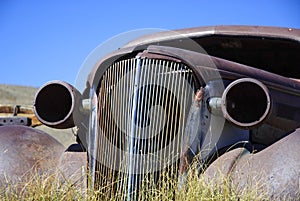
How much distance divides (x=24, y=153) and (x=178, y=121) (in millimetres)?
1389

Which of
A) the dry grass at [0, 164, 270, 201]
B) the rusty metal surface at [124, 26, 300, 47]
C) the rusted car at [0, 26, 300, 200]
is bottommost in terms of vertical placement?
the dry grass at [0, 164, 270, 201]

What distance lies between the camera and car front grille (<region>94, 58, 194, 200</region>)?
11.6 ft

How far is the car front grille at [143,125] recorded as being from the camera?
3.54 meters

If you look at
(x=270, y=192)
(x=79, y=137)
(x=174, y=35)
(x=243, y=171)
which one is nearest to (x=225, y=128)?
(x=243, y=171)

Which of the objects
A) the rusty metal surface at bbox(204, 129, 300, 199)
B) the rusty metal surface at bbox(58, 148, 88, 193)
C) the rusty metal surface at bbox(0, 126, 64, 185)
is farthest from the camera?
the rusty metal surface at bbox(0, 126, 64, 185)

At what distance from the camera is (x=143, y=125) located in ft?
11.6

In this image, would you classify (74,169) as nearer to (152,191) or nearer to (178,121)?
(152,191)

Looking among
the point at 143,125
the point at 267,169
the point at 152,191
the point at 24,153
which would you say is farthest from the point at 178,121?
the point at 24,153

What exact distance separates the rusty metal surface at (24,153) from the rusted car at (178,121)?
0.8 inches

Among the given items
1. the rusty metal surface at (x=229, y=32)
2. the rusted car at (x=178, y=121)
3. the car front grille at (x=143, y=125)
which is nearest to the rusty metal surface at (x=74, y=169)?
the rusted car at (x=178, y=121)

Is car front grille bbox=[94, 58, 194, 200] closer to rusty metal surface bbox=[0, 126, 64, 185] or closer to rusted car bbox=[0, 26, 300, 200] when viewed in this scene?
rusted car bbox=[0, 26, 300, 200]

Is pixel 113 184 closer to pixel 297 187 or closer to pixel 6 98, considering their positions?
pixel 297 187

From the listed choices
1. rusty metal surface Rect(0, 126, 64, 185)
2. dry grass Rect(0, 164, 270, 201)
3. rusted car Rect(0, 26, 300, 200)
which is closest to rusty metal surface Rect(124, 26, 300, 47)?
rusted car Rect(0, 26, 300, 200)

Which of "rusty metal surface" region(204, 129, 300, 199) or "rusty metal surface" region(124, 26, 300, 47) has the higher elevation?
"rusty metal surface" region(124, 26, 300, 47)
